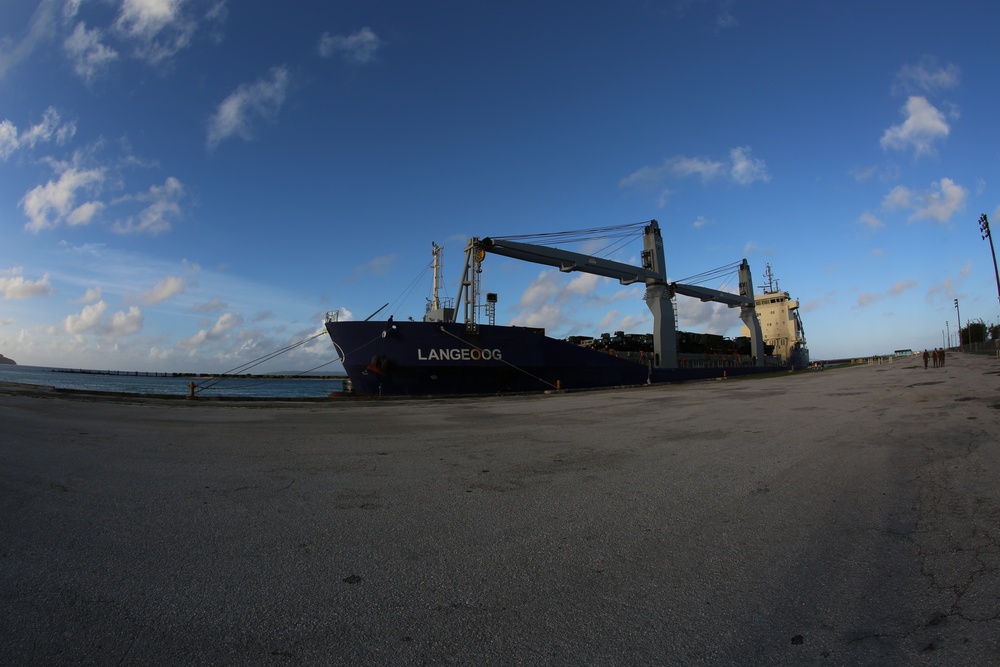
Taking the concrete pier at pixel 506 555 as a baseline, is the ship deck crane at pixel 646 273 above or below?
above

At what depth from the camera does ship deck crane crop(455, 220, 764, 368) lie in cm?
2166

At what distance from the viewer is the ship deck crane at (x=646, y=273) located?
853 inches

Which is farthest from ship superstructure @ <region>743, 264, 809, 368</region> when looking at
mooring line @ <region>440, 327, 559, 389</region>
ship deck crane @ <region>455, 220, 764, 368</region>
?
mooring line @ <region>440, 327, 559, 389</region>

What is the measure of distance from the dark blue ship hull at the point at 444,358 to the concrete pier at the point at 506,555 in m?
12.8

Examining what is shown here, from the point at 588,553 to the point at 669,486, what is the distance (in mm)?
1768

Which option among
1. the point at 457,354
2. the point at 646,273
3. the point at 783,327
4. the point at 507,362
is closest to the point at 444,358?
the point at 457,354

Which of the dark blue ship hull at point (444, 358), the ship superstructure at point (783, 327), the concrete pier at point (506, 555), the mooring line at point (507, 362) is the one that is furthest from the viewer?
the ship superstructure at point (783, 327)

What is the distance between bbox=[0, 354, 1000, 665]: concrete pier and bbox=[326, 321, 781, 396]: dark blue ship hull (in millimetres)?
12820

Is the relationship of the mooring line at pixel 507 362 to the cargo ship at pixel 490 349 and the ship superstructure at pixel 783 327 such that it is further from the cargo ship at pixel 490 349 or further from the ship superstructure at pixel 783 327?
the ship superstructure at pixel 783 327

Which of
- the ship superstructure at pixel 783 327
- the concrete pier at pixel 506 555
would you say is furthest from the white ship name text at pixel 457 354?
the ship superstructure at pixel 783 327

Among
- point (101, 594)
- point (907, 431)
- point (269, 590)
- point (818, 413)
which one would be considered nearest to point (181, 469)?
point (101, 594)

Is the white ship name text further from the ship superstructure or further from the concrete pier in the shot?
the ship superstructure

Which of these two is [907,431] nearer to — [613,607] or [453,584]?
[613,607]

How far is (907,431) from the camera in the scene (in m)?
6.89
